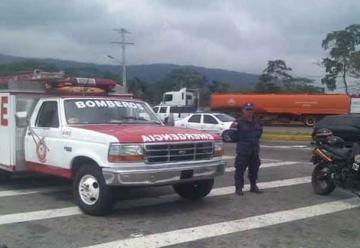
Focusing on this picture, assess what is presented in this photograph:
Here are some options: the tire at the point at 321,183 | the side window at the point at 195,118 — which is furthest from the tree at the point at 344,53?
the tire at the point at 321,183

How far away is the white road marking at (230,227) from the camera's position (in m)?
6.81

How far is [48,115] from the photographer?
382 inches

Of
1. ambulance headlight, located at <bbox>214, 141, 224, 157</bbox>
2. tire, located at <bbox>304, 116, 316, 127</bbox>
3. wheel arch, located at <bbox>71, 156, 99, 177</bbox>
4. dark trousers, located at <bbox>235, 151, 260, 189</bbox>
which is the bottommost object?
tire, located at <bbox>304, 116, 316, 127</bbox>

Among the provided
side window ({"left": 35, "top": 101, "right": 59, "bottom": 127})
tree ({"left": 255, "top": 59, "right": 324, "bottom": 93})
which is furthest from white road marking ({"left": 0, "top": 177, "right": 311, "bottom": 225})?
tree ({"left": 255, "top": 59, "right": 324, "bottom": 93})

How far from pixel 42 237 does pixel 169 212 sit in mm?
2189

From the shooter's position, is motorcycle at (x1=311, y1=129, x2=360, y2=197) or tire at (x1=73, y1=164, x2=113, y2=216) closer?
tire at (x1=73, y1=164, x2=113, y2=216)

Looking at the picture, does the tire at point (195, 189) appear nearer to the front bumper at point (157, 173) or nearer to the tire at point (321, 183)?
the front bumper at point (157, 173)

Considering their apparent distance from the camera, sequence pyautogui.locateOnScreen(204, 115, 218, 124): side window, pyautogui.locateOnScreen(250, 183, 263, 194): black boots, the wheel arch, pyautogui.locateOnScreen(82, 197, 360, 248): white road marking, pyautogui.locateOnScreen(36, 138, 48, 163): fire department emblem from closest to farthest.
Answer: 1. pyautogui.locateOnScreen(82, 197, 360, 248): white road marking
2. the wheel arch
3. pyautogui.locateOnScreen(36, 138, 48, 163): fire department emblem
4. pyautogui.locateOnScreen(250, 183, 263, 194): black boots
5. pyautogui.locateOnScreen(204, 115, 218, 124): side window

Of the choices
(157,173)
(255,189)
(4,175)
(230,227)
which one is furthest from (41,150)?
(255,189)

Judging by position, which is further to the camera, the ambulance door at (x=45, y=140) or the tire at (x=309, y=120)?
the tire at (x=309, y=120)

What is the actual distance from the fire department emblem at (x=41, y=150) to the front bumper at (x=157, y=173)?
6.17 ft

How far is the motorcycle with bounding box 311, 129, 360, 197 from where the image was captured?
9.29m

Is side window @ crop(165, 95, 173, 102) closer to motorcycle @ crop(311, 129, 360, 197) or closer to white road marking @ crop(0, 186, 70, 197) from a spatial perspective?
white road marking @ crop(0, 186, 70, 197)

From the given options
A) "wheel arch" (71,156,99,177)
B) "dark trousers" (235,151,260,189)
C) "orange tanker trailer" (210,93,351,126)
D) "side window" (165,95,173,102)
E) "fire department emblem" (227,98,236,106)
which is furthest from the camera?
"side window" (165,95,173,102)
